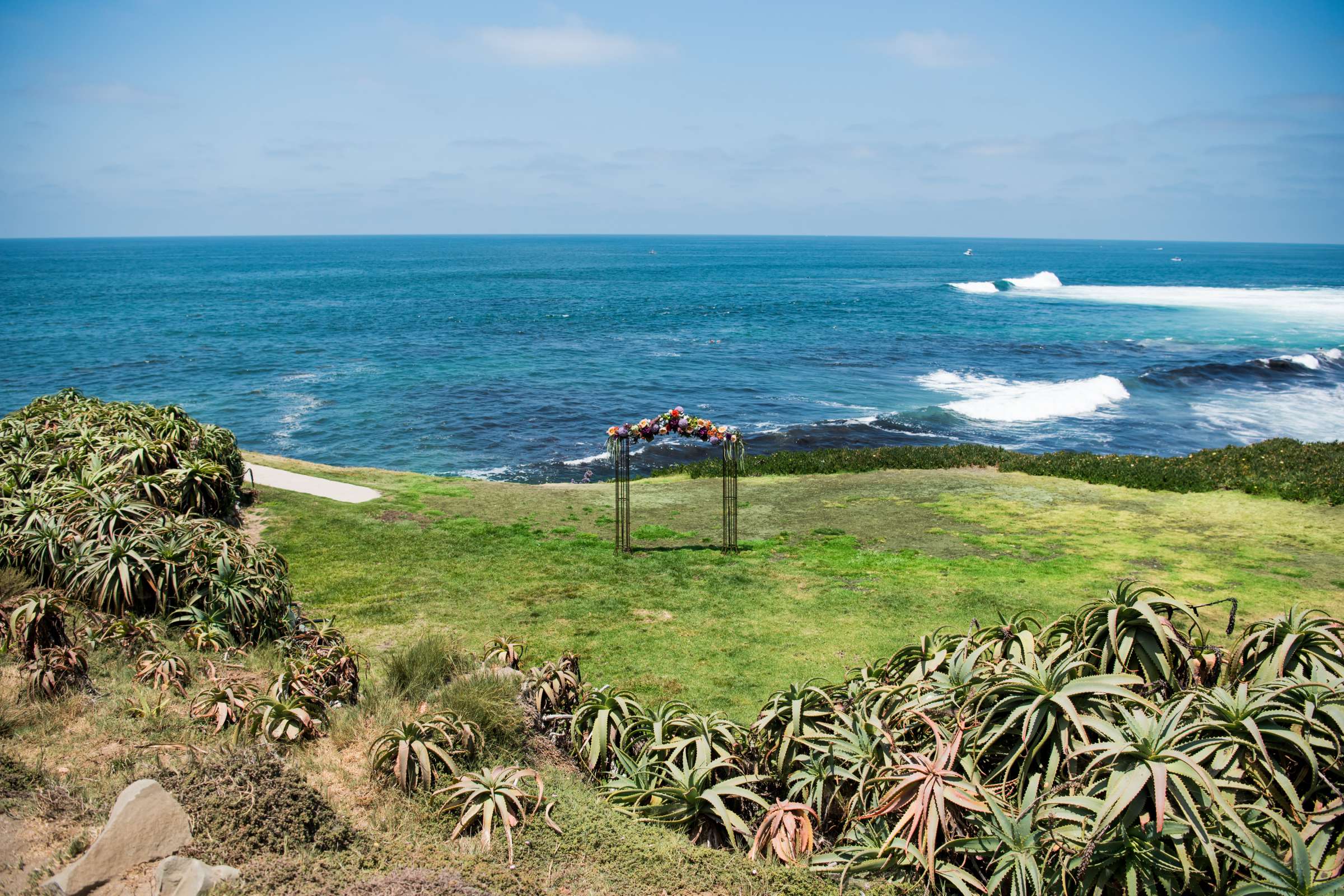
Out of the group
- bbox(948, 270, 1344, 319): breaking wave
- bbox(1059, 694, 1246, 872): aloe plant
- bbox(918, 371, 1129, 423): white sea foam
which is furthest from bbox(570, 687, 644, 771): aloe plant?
bbox(948, 270, 1344, 319): breaking wave

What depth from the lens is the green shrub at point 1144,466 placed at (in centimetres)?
1766

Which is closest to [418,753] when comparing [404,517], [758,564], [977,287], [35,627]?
[35,627]

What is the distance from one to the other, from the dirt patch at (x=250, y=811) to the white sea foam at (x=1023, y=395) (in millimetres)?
32248

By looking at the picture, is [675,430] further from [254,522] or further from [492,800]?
[492,800]

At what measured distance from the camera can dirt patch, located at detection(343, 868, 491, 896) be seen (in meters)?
4.48

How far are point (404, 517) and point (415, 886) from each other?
12.0 metres

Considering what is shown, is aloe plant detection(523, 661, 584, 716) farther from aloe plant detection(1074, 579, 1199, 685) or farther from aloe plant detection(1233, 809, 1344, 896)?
aloe plant detection(1233, 809, 1344, 896)

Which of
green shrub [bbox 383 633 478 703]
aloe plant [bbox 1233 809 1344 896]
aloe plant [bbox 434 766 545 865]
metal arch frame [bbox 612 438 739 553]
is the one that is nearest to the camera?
aloe plant [bbox 1233 809 1344 896]

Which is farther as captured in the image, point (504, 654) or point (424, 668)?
point (504, 654)

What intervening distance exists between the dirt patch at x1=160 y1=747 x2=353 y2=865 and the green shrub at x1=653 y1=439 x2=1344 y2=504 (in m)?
14.9

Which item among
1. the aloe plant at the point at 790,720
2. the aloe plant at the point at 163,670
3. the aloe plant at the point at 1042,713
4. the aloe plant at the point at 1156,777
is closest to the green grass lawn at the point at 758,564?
the aloe plant at the point at 790,720

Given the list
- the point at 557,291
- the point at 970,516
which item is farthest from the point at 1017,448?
the point at 557,291

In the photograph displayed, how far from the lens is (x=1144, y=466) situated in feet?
64.1

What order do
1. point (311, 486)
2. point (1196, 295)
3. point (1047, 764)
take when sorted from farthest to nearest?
point (1196, 295), point (311, 486), point (1047, 764)
